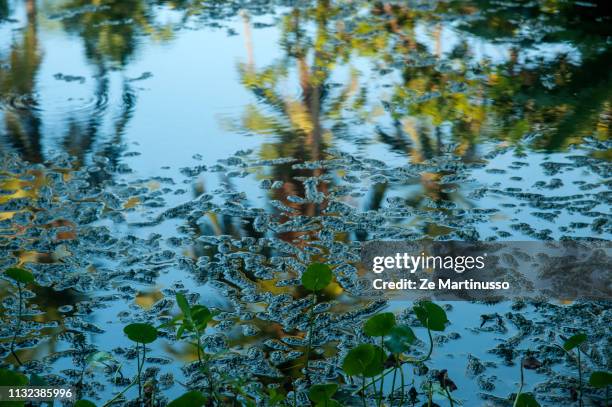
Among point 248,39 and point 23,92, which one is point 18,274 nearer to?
point 23,92

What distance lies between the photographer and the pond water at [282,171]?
2180 millimetres

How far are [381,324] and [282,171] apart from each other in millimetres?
1498

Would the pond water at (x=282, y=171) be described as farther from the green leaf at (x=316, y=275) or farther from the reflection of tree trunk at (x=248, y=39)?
the green leaf at (x=316, y=275)

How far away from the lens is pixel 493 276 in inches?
96.6

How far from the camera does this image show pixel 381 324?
170 centimetres

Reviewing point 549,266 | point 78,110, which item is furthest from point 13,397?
point 78,110

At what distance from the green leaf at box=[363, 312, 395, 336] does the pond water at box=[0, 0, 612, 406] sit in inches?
10.9

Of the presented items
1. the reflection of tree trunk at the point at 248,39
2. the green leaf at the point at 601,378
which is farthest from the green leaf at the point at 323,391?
the reflection of tree trunk at the point at 248,39

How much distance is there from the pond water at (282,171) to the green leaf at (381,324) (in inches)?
10.9

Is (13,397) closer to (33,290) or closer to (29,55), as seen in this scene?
(33,290)

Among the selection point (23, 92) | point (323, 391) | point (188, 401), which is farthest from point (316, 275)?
point (23, 92)

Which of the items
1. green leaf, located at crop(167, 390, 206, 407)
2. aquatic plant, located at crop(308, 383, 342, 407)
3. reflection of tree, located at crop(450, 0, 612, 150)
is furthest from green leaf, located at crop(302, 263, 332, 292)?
reflection of tree, located at crop(450, 0, 612, 150)

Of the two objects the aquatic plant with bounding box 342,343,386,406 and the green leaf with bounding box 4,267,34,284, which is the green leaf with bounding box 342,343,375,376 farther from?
the green leaf with bounding box 4,267,34,284

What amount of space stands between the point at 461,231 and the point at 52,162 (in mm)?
1455
